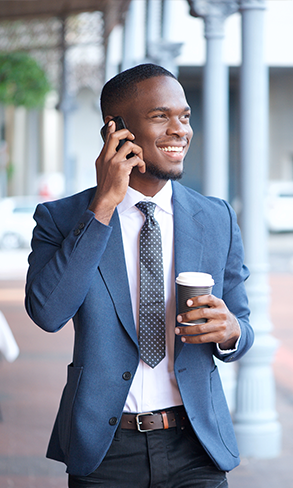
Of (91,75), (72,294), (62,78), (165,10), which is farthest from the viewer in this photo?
(91,75)

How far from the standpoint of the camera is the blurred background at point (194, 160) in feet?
14.2

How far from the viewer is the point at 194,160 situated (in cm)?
2852

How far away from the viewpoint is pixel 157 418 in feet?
5.86

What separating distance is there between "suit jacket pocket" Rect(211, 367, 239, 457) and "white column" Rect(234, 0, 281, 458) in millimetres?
2450

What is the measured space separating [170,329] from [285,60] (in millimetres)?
25118

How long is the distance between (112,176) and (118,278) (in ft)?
0.99

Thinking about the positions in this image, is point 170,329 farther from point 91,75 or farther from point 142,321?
point 91,75

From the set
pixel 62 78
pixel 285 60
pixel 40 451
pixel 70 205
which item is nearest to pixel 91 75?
pixel 62 78

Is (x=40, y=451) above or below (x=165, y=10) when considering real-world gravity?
below

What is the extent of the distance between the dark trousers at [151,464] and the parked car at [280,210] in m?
22.1

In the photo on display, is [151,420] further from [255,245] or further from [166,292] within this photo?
[255,245]

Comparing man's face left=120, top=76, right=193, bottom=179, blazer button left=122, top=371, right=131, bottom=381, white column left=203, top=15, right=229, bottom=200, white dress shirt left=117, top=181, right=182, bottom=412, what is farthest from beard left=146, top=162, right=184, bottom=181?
white column left=203, top=15, right=229, bottom=200

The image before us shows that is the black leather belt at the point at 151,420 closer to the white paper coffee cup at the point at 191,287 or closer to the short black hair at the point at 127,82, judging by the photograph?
the white paper coffee cup at the point at 191,287

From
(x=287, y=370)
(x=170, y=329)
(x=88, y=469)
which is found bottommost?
(x=287, y=370)
